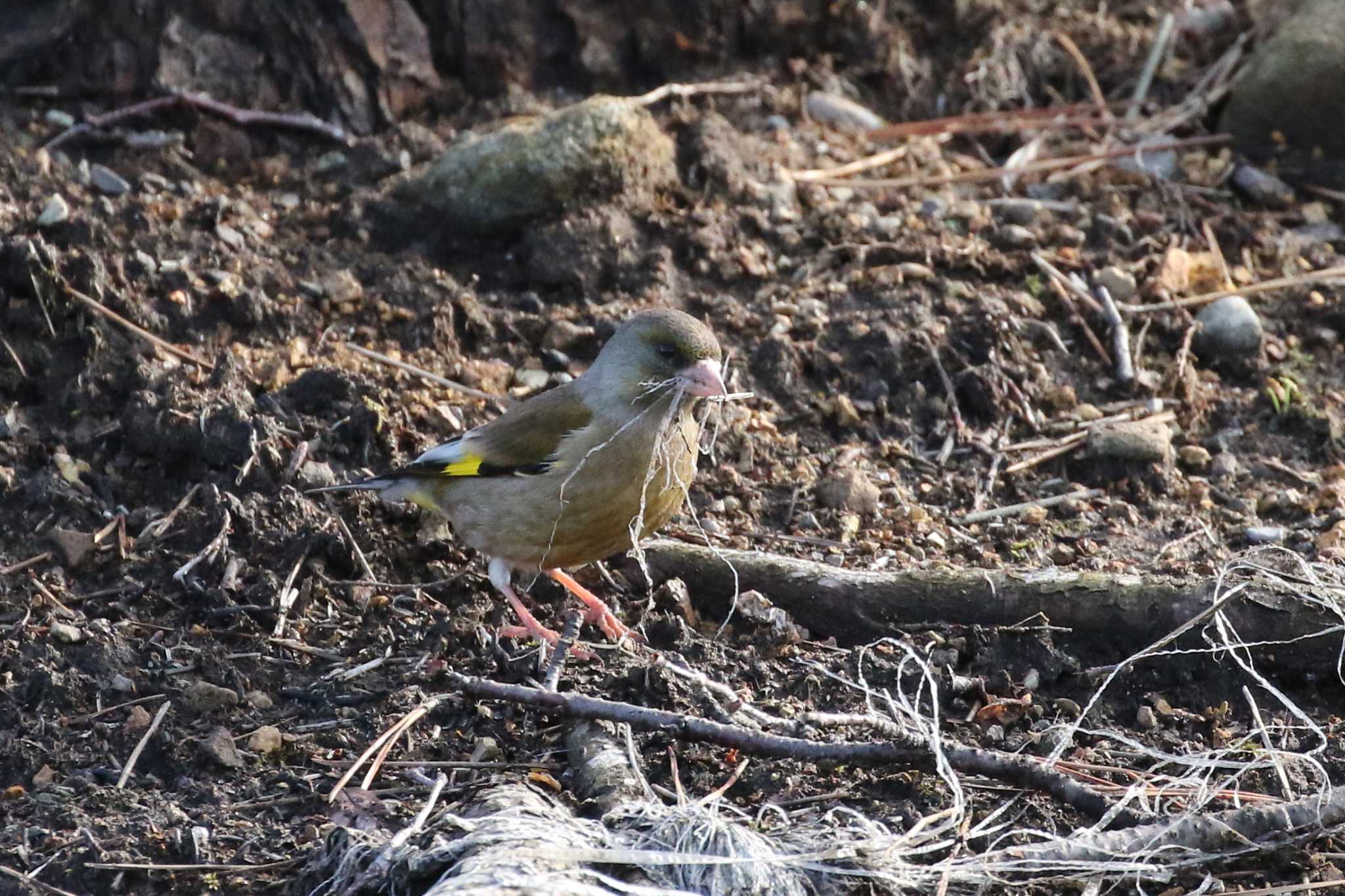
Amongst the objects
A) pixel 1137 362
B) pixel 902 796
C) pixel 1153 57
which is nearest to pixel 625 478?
pixel 902 796

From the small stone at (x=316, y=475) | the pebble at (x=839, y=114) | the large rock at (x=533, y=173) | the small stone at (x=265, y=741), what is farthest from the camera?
the pebble at (x=839, y=114)

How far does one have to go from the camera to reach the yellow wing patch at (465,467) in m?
5.12

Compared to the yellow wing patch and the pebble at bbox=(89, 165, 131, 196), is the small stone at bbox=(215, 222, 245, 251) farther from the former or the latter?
the yellow wing patch

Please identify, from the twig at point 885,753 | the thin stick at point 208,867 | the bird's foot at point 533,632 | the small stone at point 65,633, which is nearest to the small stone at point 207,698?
the small stone at point 65,633

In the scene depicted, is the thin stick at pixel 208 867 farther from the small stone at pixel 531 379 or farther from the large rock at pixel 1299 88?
the large rock at pixel 1299 88

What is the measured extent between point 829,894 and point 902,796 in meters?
0.62

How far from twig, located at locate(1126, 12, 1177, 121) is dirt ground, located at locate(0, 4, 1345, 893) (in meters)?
0.48

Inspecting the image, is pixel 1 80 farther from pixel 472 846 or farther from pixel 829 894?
pixel 829 894

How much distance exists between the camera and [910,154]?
7.66m

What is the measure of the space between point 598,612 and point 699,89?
142 inches

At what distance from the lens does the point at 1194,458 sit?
584cm

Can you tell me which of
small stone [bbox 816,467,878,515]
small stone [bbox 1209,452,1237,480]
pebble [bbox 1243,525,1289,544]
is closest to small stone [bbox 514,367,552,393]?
small stone [bbox 816,467,878,515]

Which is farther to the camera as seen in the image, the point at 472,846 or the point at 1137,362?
the point at 1137,362

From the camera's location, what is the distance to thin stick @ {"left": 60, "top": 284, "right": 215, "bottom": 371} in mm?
5816
